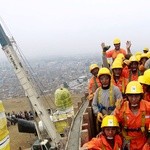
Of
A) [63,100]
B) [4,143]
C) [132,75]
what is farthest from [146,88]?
[63,100]

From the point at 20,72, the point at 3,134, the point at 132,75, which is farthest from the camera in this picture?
the point at 20,72

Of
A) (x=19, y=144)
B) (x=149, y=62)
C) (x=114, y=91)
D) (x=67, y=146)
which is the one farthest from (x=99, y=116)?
(x=19, y=144)

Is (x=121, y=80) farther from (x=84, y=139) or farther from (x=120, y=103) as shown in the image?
(x=120, y=103)

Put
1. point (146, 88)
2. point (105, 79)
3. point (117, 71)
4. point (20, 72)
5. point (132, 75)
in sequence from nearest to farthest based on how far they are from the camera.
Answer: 1. point (146, 88)
2. point (105, 79)
3. point (117, 71)
4. point (132, 75)
5. point (20, 72)

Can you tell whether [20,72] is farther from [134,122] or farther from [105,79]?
[134,122]

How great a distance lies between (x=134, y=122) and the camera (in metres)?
7.49

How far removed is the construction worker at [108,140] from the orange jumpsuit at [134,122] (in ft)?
0.73

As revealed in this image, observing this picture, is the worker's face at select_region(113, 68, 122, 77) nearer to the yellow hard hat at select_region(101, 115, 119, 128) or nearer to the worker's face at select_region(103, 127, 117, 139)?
the yellow hard hat at select_region(101, 115, 119, 128)

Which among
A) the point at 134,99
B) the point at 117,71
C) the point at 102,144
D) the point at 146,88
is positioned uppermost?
the point at 134,99

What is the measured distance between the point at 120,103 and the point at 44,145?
1237cm

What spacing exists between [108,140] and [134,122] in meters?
0.64

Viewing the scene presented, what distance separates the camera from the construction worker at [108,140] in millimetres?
7387

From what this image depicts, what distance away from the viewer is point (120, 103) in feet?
25.2

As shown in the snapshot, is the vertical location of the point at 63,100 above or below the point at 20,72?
below
